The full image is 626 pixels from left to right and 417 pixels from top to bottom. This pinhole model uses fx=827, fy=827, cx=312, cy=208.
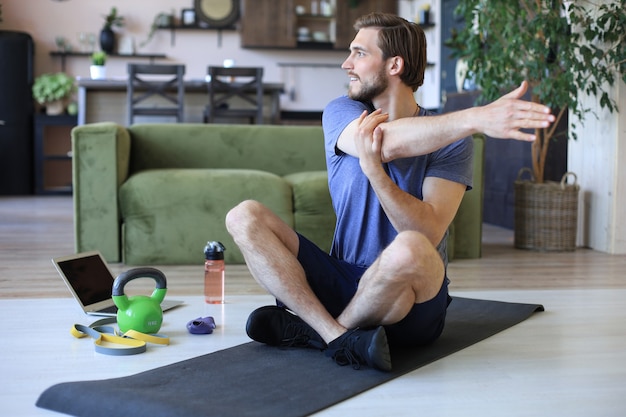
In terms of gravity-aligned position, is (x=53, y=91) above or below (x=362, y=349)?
above

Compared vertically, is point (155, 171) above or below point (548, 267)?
above

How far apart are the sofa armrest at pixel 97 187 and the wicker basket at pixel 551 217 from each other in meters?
2.34

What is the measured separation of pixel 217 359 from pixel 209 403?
423mm

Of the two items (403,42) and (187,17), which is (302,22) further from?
(403,42)

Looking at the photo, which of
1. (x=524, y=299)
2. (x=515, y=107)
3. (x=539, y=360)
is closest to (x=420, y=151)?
(x=515, y=107)

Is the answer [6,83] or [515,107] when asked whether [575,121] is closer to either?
[515,107]

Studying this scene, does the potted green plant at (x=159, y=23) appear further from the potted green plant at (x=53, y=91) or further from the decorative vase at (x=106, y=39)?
the potted green plant at (x=53, y=91)

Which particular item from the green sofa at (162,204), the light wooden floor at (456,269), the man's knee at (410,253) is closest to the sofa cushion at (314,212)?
the green sofa at (162,204)

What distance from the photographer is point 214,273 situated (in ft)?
10.2

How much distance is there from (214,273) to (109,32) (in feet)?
21.4

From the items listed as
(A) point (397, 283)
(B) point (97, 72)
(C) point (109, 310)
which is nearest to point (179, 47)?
(B) point (97, 72)

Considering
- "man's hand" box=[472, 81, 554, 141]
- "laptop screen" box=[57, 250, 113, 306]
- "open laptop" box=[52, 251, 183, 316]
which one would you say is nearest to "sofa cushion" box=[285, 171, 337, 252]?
"open laptop" box=[52, 251, 183, 316]

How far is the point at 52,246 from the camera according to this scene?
15.3 feet

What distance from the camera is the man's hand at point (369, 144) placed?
208 centimetres
